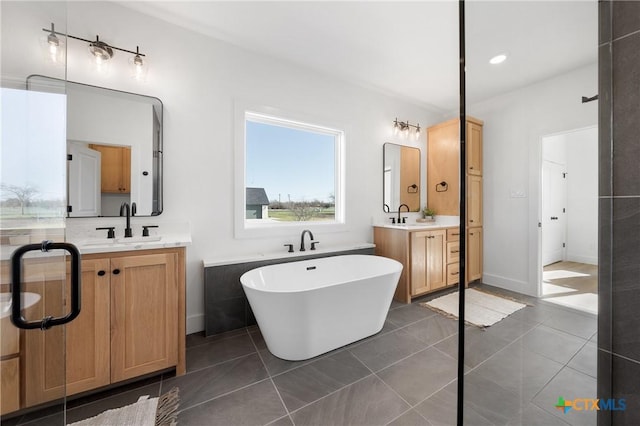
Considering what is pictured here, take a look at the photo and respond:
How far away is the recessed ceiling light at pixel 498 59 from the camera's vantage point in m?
0.74

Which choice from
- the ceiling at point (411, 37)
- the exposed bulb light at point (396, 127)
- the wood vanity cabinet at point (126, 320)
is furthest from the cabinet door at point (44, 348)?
the exposed bulb light at point (396, 127)

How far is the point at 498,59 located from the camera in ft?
2.44

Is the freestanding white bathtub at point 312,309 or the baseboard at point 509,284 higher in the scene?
the baseboard at point 509,284

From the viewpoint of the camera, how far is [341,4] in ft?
6.31

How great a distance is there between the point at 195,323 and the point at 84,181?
146 cm

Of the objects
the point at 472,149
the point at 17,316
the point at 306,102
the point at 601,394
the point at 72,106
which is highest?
the point at 306,102

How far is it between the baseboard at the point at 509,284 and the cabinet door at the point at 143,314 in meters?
1.71

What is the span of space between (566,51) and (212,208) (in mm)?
2423

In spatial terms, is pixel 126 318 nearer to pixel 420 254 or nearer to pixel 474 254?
pixel 474 254

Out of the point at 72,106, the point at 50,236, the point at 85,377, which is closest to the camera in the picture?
the point at 50,236

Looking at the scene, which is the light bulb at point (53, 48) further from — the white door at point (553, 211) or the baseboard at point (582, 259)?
the baseboard at point (582, 259)

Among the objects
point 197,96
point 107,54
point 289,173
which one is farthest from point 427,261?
point 107,54

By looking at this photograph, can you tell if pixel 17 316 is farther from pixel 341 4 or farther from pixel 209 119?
pixel 341 4

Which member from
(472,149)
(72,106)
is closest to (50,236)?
(472,149)
